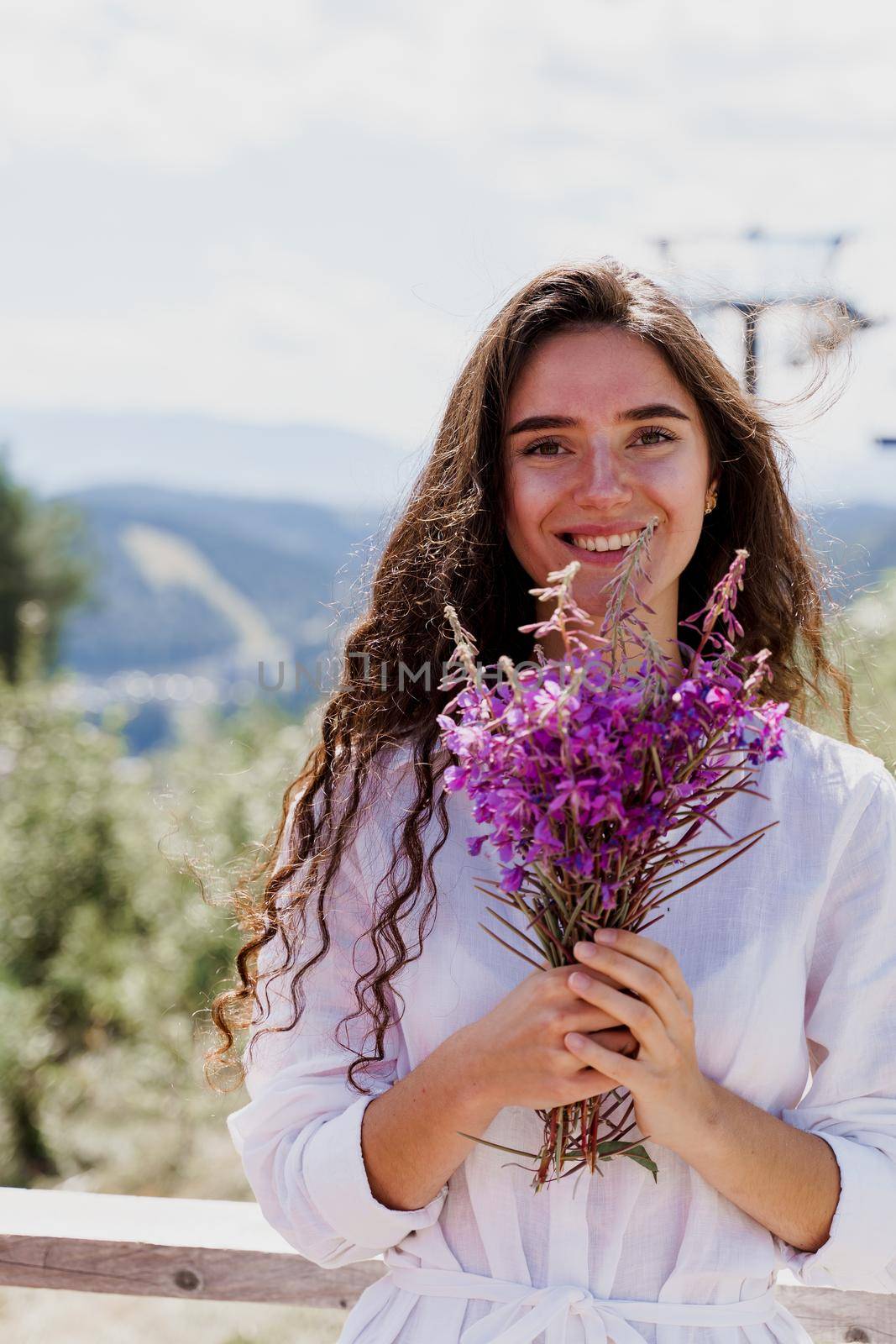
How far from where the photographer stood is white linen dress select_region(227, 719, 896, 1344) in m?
1.47

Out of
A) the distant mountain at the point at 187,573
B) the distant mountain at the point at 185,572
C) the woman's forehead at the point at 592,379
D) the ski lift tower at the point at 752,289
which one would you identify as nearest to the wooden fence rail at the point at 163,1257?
the woman's forehead at the point at 592,379

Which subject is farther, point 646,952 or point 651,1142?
point 651,1142

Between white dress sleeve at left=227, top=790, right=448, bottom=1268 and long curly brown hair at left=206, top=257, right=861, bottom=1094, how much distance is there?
0.02m

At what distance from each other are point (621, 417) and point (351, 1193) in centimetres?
107

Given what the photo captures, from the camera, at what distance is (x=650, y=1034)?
4.14 feet

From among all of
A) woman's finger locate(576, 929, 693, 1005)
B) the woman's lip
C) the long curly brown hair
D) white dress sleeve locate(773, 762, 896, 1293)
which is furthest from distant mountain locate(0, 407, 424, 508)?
woman's finger locate(576, 929, 693, 1005)

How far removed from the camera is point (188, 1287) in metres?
2.03

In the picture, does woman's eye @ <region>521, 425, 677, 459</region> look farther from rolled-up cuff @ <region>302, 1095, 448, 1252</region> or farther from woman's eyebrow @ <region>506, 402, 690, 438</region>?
rolled-up cuff @ <region>302, 1095, 448, 1252</region>

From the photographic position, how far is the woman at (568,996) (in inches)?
55.5

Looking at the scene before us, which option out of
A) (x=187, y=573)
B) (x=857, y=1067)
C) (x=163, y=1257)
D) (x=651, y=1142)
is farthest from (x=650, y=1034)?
(x=187, y=573)

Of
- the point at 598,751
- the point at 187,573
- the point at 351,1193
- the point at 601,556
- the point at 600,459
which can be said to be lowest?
the point at 187,573

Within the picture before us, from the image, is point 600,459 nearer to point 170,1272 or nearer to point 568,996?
point 568,996

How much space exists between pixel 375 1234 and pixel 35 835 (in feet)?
16.4

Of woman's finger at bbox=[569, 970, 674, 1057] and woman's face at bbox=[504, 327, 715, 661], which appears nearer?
woman's finger at bbox=[569, 970, 674, 1057]
